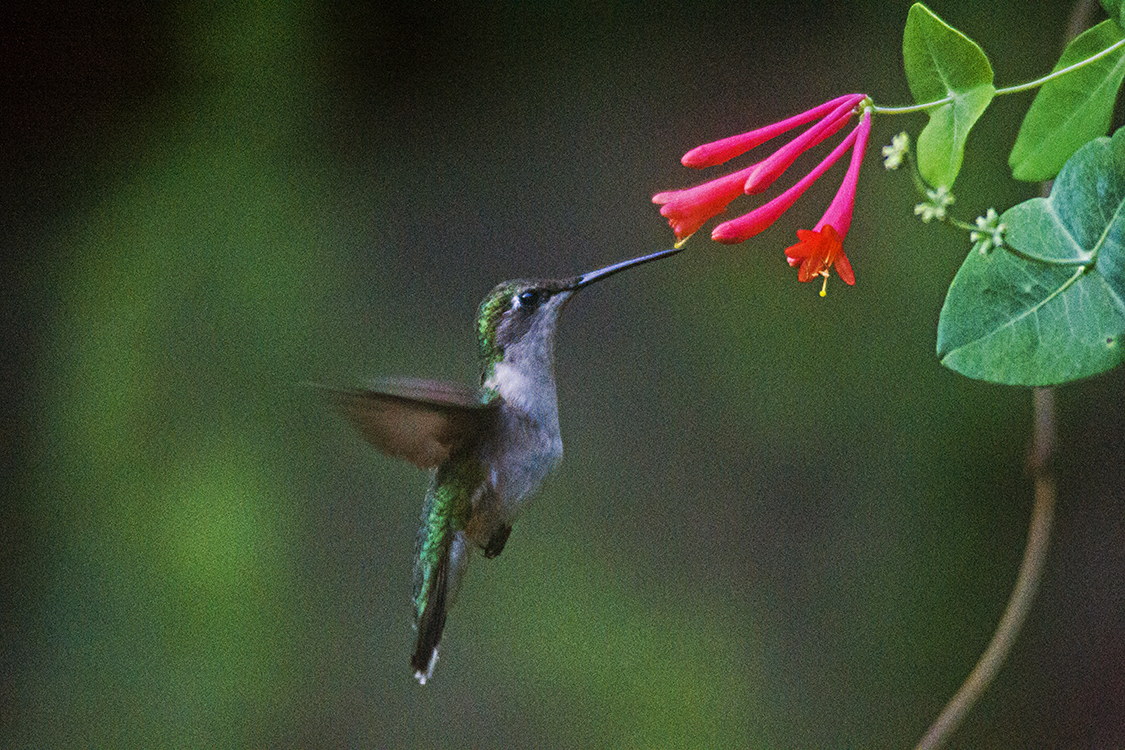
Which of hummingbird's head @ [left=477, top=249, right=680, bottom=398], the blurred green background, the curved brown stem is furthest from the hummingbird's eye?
the blurred green background

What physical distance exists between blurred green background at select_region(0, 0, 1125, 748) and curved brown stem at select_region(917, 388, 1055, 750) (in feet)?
0.20

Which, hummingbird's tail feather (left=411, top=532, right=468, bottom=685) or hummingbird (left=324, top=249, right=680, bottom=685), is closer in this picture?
hummingbird (left=324, top=249, right=680, bottom=685)

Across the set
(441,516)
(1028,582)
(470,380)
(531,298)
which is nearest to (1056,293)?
(531,298)

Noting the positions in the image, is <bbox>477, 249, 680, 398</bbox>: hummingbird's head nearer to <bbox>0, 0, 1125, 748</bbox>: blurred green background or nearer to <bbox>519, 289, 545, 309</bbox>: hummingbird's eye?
<bbox>519, 289, 545, 309</bbox>: hummingbird's eye

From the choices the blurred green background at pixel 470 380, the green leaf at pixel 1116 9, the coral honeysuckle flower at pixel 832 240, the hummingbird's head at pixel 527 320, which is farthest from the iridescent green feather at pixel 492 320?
the blurred green background at pixel 470 380

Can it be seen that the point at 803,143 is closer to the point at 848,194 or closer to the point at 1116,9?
the point at 848,194

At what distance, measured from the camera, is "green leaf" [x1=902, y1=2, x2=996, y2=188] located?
1.32 feet

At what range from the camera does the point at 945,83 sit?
419 millimetres

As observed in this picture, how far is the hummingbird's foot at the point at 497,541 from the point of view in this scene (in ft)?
2.08

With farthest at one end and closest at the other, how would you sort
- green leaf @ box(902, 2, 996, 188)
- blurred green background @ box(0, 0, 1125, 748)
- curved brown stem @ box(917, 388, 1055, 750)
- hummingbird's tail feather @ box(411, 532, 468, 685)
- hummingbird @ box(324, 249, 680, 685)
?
blurred green background @ box(0, 0, 1125, 748), curved brown stem @ box(917, 388, 1055, 750), hummingbird's tail feather @ box(411, 532, 468, 685), hummingbird @ box(324, 249, 680, 685), green leaf @ box(902, 2, 996, 188)

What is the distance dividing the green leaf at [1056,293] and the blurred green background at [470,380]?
0.62 metres

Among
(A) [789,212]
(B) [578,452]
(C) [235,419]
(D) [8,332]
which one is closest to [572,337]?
(B) [578,452]

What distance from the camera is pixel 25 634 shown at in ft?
4.02

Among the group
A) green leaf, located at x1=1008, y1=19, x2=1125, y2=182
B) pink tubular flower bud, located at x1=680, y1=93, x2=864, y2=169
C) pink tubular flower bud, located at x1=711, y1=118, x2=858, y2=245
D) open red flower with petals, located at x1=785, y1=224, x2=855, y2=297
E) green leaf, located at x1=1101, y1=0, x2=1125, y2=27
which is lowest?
open red flower with petals, located at x1=785, y1=224, x2=855, y2=297
